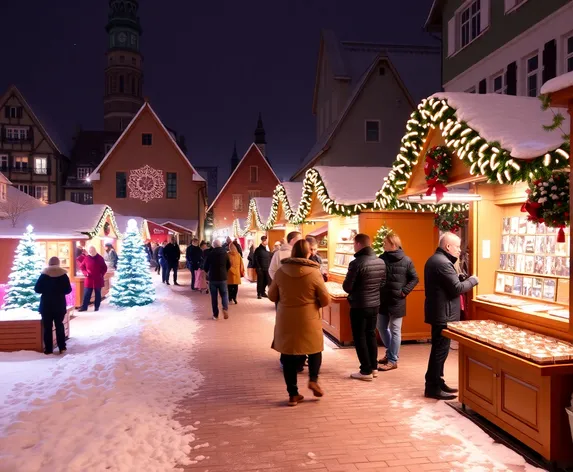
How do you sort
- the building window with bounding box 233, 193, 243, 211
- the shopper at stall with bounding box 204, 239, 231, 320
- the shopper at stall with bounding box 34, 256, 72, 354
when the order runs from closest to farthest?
the shopper at stall with bounding box 34, 256, 72, 354
the shopper at stall with bounding box 204, 239, 231, 320
the building window with bounding box 233, 193, 243, 211

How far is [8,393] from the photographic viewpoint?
699 cm

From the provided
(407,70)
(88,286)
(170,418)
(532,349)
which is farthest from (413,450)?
(407,70)

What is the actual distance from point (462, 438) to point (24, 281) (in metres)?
10.1

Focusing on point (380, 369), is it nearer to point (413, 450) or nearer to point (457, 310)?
point (457, 310)

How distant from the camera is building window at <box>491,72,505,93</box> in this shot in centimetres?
1549

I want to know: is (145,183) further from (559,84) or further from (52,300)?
(559,84)

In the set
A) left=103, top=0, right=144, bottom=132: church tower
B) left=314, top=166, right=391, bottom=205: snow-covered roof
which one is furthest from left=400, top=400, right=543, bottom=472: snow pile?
left=103, top=0, right=144, bottom=132: church tower

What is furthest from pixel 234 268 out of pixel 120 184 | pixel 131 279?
pixel 120 184

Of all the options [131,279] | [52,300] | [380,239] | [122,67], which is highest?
[122,67]

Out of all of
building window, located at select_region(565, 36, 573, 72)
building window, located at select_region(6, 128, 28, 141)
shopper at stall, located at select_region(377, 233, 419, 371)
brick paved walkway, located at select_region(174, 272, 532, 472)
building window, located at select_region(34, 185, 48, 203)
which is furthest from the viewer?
building window, located at select_region(34, 185, 48, 203)

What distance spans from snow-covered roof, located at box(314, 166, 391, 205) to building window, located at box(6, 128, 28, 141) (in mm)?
42293

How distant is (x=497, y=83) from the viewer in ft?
51.8

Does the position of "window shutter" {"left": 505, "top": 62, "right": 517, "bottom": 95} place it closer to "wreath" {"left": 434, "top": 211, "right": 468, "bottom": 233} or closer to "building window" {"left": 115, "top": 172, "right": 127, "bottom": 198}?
"wreath" {"left": 434, "top": 211, "right": 468, "bottom": 233}

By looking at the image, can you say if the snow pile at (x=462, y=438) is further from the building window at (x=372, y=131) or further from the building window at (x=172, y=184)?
the building window at (x=172, y=184)
